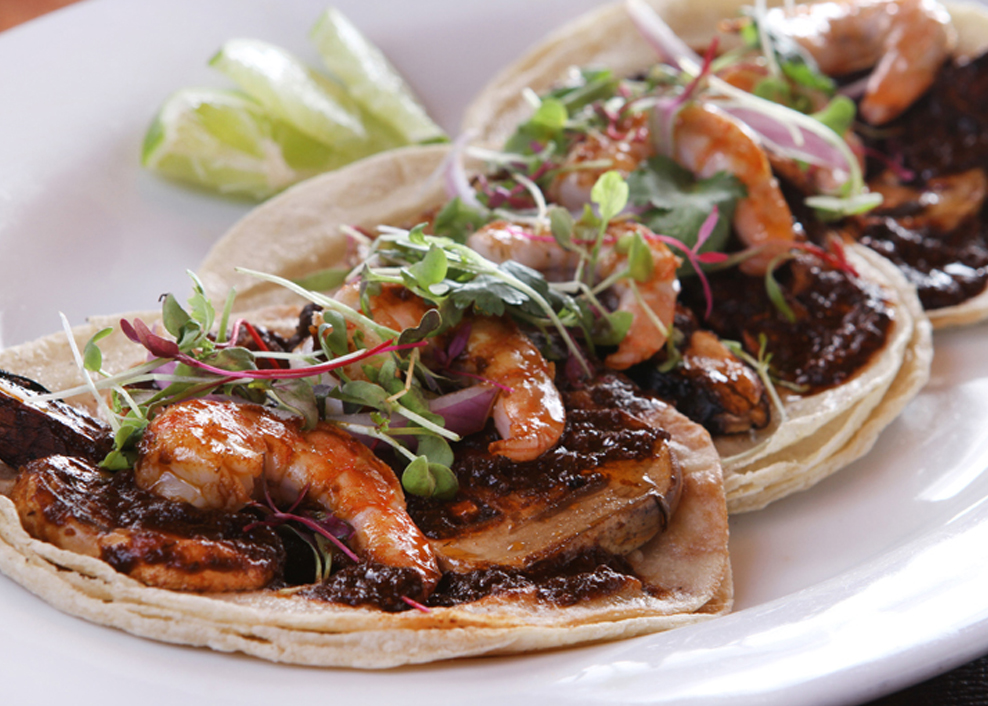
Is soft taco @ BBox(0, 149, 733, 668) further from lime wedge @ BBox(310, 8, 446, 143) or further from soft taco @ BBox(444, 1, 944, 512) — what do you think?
lime wedge @ BBox(310, 8, 446, 143)

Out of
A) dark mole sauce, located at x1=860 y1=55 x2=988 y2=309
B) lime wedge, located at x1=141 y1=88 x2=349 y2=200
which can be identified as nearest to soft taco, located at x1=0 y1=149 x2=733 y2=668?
lime wedge, located at x1=141 y1=88 x2=349 y2=200

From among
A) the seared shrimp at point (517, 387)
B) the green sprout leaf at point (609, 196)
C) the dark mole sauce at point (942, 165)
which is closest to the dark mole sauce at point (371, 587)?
the seared shrimp at point (517, 387)

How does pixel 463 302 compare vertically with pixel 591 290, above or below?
above

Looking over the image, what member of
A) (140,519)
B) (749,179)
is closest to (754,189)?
(749,179)

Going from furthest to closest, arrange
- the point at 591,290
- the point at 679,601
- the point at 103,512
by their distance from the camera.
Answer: the point at 591,290 → the point at 679,601 → the point at 103,512

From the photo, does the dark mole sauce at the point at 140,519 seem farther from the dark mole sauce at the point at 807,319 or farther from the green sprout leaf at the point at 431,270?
the dark mole sauce at the point at 807,319

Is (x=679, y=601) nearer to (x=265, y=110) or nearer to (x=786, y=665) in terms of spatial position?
(x=786, y=665)

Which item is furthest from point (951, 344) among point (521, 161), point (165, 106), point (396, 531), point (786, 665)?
point (165, 106)
